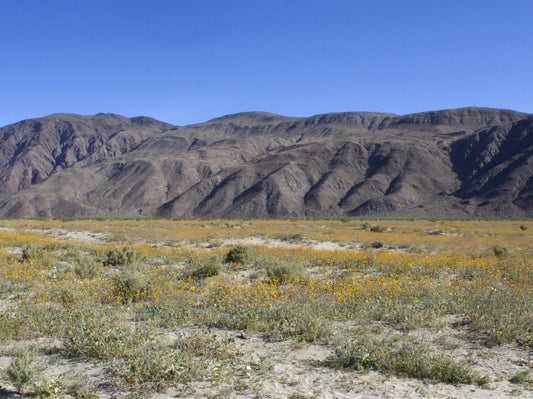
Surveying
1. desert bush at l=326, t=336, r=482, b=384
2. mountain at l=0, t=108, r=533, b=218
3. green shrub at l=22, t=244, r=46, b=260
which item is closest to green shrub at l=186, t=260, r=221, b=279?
green shrub at l=22, t=244, r=46, b=260

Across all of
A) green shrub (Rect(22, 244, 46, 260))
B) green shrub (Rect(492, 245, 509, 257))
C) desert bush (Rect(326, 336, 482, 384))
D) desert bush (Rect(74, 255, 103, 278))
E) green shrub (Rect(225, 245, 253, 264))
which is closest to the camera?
desert bush (Rect(326, 336, 482, 384))

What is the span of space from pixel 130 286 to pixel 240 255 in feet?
17.3

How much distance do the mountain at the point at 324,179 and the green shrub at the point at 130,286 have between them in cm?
7501

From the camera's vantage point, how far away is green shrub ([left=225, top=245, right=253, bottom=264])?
13.2m

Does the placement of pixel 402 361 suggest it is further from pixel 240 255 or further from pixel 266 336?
pixel 240 255

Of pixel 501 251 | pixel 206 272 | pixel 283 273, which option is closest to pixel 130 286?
pixel 206 272

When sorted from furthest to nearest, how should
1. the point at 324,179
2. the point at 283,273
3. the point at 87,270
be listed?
the point at 324,179 < the point at 87,270 < the point at 283,273

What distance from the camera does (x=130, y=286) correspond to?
838cm

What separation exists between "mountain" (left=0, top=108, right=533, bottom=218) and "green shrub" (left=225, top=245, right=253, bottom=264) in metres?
69.5

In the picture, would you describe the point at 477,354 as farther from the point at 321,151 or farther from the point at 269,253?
the point at 321,151

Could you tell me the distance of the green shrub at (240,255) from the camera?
43.2 feet

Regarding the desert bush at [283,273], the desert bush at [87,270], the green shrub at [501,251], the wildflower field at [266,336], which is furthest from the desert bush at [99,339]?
the green shrub at [501,251]

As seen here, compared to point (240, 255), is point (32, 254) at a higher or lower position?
higher

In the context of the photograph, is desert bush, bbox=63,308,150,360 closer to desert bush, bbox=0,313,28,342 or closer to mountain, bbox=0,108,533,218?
desert bush, bbox=0,313,28,342
